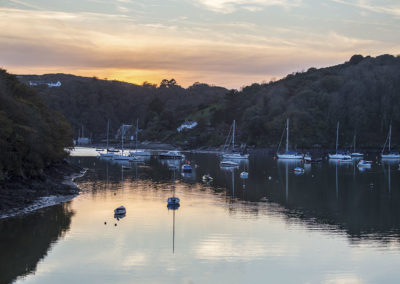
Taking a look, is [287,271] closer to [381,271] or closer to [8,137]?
[381,271]

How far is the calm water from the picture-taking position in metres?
24.7

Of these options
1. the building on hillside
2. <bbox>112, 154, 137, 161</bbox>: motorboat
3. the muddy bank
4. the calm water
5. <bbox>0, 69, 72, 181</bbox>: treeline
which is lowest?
the calm water

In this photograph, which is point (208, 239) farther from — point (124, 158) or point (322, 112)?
point (322, 112)

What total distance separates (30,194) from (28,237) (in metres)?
11.9

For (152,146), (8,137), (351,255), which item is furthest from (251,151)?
(351,255)

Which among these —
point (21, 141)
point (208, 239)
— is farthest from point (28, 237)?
point (21, 141)

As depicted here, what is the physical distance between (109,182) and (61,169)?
8.82 metres

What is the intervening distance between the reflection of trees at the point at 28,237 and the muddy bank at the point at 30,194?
1409 millimetres

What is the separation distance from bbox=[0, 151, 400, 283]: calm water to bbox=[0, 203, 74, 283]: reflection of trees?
61mm

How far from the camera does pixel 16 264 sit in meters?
25.7

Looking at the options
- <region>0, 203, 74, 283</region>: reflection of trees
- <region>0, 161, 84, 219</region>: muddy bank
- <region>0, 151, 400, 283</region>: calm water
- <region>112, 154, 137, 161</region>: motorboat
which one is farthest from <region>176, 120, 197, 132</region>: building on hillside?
<region>0, 203, 74, 283</region>: reflection of trees

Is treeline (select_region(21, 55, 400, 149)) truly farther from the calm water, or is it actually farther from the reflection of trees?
the reflection of trees

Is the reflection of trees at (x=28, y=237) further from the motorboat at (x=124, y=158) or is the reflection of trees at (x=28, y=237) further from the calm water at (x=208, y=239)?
the motorboat at (x=124, y=158)

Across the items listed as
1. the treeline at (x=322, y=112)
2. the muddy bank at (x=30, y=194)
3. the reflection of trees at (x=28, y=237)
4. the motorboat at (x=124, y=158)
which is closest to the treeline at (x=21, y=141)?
Result: the muddy bank at (x=30, y=194)
